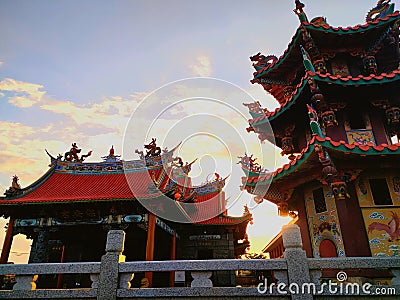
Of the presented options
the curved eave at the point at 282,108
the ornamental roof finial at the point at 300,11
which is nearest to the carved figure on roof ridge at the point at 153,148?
the curved eave at the point at 282,108

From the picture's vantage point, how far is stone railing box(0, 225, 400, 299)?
17.5ft

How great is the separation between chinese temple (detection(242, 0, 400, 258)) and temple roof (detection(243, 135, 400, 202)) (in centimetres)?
3

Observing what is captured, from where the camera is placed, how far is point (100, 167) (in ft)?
58.6

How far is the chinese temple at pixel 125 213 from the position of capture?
40.6 feet

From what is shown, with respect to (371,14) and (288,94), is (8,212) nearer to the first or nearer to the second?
(288,94)

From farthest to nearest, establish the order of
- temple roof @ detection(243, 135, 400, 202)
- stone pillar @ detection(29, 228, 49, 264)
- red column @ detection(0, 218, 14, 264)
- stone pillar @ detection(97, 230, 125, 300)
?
stone pillar @ detection(29, 228, 49, 264) → red column @ detection(0, 218, 14, 264) → temple roof @ detection(243, 135, 400, 202) → stone pillar @ detection(97, 230, 125, 300)

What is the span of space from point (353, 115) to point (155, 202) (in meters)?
8.29

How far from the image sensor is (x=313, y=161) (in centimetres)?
816

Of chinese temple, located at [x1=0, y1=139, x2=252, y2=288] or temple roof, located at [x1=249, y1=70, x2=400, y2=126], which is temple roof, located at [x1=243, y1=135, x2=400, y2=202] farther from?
chinese temple, located at [x1=0, y1=139, x2=252, y2=288]

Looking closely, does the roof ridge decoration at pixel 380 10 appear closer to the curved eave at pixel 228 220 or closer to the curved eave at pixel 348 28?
the curved eave at pixel 348 28

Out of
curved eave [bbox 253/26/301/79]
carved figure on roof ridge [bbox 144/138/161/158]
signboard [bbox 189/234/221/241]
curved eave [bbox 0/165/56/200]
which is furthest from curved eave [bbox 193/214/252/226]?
curved eave [bbox 0/165/56/200]

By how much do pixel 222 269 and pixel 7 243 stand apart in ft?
38.8

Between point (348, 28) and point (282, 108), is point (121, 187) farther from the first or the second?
point (348, 28)

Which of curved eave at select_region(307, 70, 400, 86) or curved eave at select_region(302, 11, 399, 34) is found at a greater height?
curved eave at select_region(302, 11, 399, 34)
